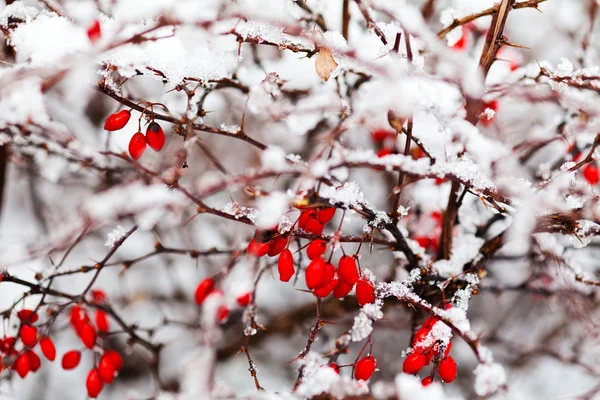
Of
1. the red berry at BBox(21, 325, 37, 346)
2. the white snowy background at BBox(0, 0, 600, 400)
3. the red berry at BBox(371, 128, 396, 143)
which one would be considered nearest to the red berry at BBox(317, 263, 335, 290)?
the white snowy background at BBox(0, 0, 600, 400)

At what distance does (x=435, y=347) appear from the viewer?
93 cm

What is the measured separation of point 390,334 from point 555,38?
167cm

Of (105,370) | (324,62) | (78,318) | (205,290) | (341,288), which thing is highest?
(324,62)

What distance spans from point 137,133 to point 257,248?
0.39 metres

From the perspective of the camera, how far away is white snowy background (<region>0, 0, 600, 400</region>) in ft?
2.40

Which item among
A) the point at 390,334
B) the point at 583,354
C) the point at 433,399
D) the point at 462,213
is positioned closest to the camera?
the point at 433,399

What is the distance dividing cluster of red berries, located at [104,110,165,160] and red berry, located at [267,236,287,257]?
1.06ft

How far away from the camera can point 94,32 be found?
2.94ft

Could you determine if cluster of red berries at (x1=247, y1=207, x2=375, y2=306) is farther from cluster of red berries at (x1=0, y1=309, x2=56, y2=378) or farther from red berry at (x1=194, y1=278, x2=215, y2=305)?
cluster of red berries at (x1=0, y1=309, x2=56, y2=378)

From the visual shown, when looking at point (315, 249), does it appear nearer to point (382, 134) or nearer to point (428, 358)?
point (428, 358)

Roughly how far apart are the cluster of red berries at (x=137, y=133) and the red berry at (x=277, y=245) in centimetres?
32

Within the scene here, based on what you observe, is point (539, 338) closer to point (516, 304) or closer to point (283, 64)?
point (516, 304)

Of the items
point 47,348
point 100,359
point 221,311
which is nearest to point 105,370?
point 100,359

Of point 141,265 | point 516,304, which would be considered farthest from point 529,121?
point 141,265
